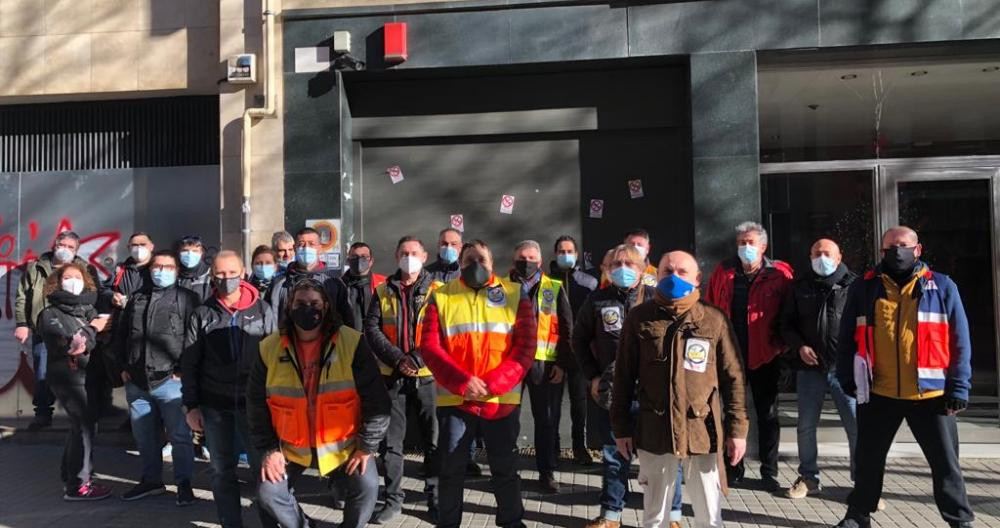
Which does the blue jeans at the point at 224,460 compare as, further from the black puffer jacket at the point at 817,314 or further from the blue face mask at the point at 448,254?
the black puffer jacket at the point at 817,314

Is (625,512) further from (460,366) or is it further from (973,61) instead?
(973,61)

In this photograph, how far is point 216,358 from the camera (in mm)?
5355

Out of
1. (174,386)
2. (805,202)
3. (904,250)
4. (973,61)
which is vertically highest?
(973,61)

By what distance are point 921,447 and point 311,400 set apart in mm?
3763

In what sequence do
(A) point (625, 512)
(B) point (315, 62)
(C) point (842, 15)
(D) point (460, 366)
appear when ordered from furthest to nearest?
(B) point (315, 62), (C) point (842, 15), (A) point (625, 512), (D) point (460, 366)

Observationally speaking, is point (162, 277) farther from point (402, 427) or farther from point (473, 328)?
point (473, 328)

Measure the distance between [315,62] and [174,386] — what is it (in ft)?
12.0

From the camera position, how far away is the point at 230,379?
17.6 feet

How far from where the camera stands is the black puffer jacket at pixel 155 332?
20.4 feet

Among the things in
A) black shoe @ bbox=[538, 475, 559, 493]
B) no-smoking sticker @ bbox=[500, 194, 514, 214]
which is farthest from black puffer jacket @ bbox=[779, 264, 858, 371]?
no-smoking sticker @ bbox=[500, 194, 514, 214]

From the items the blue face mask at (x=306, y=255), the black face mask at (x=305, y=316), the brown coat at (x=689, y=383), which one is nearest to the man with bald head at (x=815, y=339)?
the brown coat at (x=689, y=383)

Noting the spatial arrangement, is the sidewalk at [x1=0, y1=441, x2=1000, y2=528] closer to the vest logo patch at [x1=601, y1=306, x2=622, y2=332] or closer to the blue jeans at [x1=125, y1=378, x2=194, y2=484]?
the blue jeans at [x1=125, y1=378, x2=194, y2=484]

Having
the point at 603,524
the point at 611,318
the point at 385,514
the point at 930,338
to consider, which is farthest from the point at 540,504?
the point at 930,338

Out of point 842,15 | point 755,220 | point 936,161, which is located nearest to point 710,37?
point 842,15
